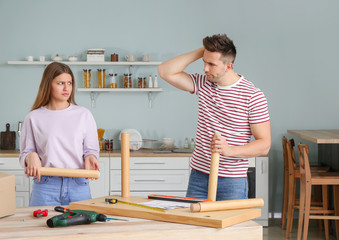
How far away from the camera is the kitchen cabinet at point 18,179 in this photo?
15.5 ft

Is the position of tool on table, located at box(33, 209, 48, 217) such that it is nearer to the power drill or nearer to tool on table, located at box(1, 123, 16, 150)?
the power drill

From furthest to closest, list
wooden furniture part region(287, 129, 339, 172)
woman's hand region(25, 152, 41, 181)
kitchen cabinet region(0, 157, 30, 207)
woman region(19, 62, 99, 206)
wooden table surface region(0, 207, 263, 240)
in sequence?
kitchen cabinet region(0, 157, 30, 207)
wooden furniture part region(287, 129, 339, 172)
woman region(19, 62, 99, 206)
woman's hand region(25, 152, 41, 181)
wooden table surface region(0, 207, 263, 240)

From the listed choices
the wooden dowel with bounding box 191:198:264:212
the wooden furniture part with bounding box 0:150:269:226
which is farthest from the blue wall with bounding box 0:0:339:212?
the wooden dowel with bounding box 191:198:264:212

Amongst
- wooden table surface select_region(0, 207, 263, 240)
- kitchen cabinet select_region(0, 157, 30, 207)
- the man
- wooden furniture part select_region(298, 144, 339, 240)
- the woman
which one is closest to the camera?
wooden table surface select_region(0, 207, 263, 240)

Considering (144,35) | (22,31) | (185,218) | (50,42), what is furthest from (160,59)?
(185,218)

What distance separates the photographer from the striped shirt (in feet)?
7.68

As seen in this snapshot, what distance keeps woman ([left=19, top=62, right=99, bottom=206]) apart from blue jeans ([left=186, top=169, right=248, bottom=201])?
507 millimetres

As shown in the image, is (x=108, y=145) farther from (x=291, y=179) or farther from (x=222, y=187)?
(x=222, y=187)

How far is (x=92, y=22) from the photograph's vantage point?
5246 mm

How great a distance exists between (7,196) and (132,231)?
62 cm

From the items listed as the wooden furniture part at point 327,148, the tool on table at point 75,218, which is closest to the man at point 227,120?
the tool on table at point 75,218

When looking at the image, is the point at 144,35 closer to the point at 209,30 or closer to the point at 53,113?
the point at 209,30

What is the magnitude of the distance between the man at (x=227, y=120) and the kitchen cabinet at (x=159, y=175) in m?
2.32

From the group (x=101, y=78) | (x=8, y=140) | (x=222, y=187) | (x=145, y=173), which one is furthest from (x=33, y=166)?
(x=8, y=140)
